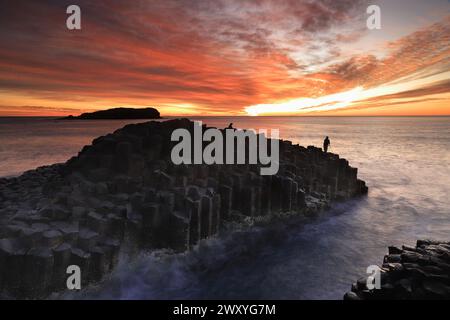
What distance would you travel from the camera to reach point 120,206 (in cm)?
1015

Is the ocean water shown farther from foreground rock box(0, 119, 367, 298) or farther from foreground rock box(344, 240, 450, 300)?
foreground rock box(344, 240, 450, 300)

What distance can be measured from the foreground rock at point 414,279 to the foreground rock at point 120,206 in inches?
225

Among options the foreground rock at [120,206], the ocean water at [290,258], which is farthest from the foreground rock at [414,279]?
the foreground rock at [120,206]

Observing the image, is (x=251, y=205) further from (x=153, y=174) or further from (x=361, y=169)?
(x=361, y=169)

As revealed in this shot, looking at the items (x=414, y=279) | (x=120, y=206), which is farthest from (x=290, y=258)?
(x=120, y=206)

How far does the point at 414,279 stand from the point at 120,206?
868 cm

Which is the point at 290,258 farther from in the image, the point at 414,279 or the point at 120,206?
the point at 120,206

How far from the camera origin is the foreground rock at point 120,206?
796 centimetres

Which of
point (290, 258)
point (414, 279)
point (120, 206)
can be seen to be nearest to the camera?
point (414, 279)

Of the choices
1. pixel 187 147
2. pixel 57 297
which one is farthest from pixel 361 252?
pixel 57 297

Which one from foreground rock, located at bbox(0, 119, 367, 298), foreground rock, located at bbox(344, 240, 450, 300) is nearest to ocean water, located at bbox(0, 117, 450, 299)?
foreground rock, located at bbox(0, 119, 367, 298)

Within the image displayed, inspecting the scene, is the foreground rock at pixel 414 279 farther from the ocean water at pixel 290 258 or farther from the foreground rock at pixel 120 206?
the foreground rock at pixel 120 206
